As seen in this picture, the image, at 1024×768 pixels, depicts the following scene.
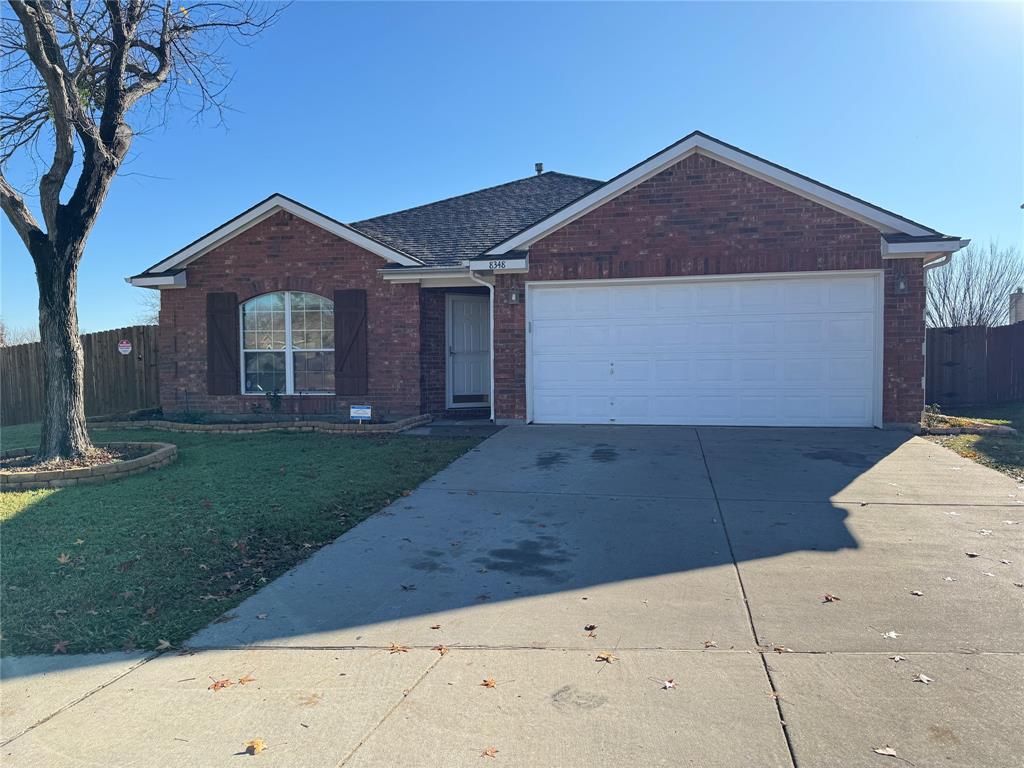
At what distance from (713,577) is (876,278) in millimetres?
7668

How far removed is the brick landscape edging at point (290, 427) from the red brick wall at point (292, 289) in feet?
3.05

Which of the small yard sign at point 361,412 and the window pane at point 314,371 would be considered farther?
the window pane at point 314,371

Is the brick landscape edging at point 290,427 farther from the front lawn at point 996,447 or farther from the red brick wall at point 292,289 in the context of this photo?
the front lawn at point 996,447

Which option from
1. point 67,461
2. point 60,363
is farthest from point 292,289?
point 67,461

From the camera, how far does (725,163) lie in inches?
431

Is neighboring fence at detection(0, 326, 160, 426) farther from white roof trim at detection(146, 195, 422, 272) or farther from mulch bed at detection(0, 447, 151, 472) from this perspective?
mulch bed at detection(0, 447, 151, 472)

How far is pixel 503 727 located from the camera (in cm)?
312

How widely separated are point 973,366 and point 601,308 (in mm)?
9218

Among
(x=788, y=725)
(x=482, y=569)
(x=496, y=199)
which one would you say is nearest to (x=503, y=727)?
(x=788, y=725)

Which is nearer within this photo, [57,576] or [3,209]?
[57,576]

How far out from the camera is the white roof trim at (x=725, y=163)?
10.5m

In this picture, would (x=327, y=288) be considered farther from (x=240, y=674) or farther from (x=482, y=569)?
(x=240, y=674)

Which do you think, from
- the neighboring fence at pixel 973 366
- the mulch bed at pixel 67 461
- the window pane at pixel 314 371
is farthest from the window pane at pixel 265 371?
the neighboring fence at pixel 973 366

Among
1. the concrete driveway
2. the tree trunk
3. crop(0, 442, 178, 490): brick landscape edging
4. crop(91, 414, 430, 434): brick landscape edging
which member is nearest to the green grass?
crop(0, 442, 178, 490): brick landscape edging
